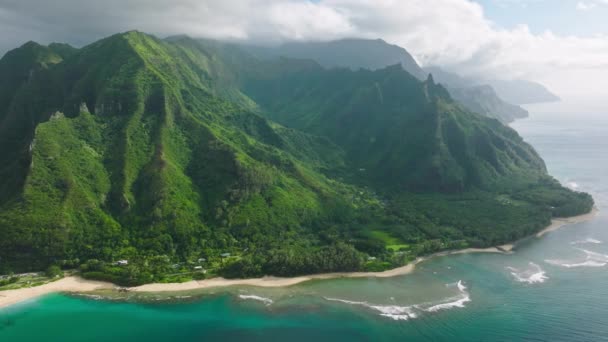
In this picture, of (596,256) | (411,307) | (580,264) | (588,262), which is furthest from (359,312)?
(596,256)

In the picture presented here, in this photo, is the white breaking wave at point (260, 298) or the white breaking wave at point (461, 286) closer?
the white breaking wave at point (260, 298)

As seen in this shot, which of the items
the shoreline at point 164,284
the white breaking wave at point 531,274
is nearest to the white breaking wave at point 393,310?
the shoreline at point 164,284

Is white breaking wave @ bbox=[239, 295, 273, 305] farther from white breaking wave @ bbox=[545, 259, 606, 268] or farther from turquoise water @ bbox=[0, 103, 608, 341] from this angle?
white breaking wave @ bbox=[545, 259, 606, 268]

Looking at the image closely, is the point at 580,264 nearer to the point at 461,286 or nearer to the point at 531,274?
the point at 531,274

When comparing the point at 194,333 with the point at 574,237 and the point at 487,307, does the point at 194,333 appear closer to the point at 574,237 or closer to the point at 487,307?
the point at 487,307

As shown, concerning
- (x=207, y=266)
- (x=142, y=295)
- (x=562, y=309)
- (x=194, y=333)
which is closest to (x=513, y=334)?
(x=562, y=309)

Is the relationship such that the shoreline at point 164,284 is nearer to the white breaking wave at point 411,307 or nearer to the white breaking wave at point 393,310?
the white breaking wave at point 411,307
